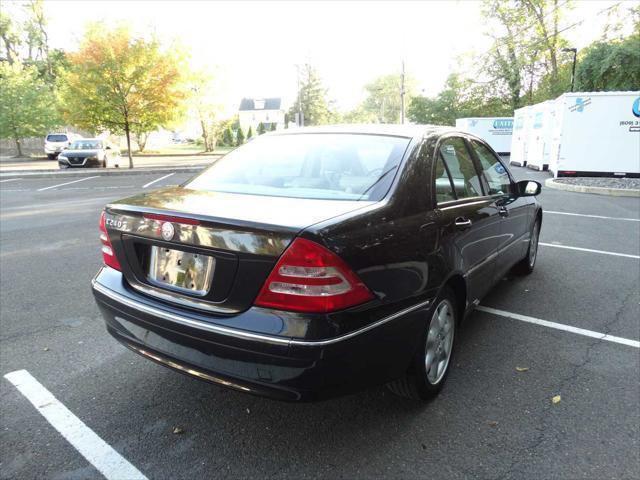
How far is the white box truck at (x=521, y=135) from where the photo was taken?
856 inches

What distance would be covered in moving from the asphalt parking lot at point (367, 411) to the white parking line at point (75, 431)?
2 cm

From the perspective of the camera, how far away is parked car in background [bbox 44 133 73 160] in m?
29.9

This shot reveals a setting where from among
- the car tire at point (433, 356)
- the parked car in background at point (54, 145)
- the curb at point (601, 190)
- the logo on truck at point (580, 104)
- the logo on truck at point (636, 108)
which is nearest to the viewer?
the car tire at point (433, 356)

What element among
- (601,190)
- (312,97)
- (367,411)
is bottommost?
(367,411)

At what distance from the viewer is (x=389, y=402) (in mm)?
2830

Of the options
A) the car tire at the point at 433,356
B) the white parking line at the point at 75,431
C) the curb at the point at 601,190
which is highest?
the car tire at the point at 433,356

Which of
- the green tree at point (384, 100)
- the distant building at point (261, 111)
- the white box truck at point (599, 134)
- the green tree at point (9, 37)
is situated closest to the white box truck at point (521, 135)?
the white box truck at point (599, 134)

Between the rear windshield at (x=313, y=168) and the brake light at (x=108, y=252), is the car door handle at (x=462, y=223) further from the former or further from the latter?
the brake light at (x=108, y=252)

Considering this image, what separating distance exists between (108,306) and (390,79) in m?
96.5

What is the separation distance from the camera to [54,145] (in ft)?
98.2

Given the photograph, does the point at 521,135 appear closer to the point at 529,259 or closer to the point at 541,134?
the point at 541,134

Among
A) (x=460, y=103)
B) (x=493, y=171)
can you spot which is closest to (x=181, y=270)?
(x=493, y=171)

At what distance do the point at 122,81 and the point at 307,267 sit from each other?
2018 cm

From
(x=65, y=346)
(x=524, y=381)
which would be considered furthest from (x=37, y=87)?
(x=524, y=381)
